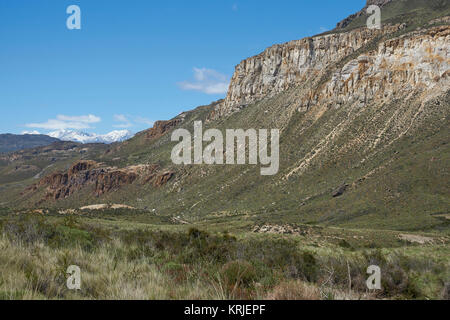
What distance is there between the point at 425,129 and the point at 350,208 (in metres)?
21.4

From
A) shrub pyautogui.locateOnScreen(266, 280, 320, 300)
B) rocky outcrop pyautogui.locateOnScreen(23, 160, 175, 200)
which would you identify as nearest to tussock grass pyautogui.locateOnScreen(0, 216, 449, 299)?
shrub pyautogui.locateOnScreen(266, 280, 320, 300)

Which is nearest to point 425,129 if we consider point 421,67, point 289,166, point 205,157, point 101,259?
point 421,67

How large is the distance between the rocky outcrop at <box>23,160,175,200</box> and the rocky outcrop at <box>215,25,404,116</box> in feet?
124

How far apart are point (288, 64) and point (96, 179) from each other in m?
71.0

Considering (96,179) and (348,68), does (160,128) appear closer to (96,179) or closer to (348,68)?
(96,179)

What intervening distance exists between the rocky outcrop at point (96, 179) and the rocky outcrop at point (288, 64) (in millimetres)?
37722

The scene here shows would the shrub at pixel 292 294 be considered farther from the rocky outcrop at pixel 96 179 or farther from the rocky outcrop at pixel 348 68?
the rocky outcrop at pixel 96 179

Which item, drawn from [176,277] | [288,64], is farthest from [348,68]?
[176,277]

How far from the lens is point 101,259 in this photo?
6828 mm

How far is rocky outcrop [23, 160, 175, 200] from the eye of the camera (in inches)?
3807

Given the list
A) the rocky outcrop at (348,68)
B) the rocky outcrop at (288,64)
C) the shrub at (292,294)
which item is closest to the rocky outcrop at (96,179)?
the rocky outcrop at (348,68)

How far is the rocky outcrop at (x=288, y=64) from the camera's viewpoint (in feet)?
297

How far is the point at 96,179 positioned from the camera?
109 meters
